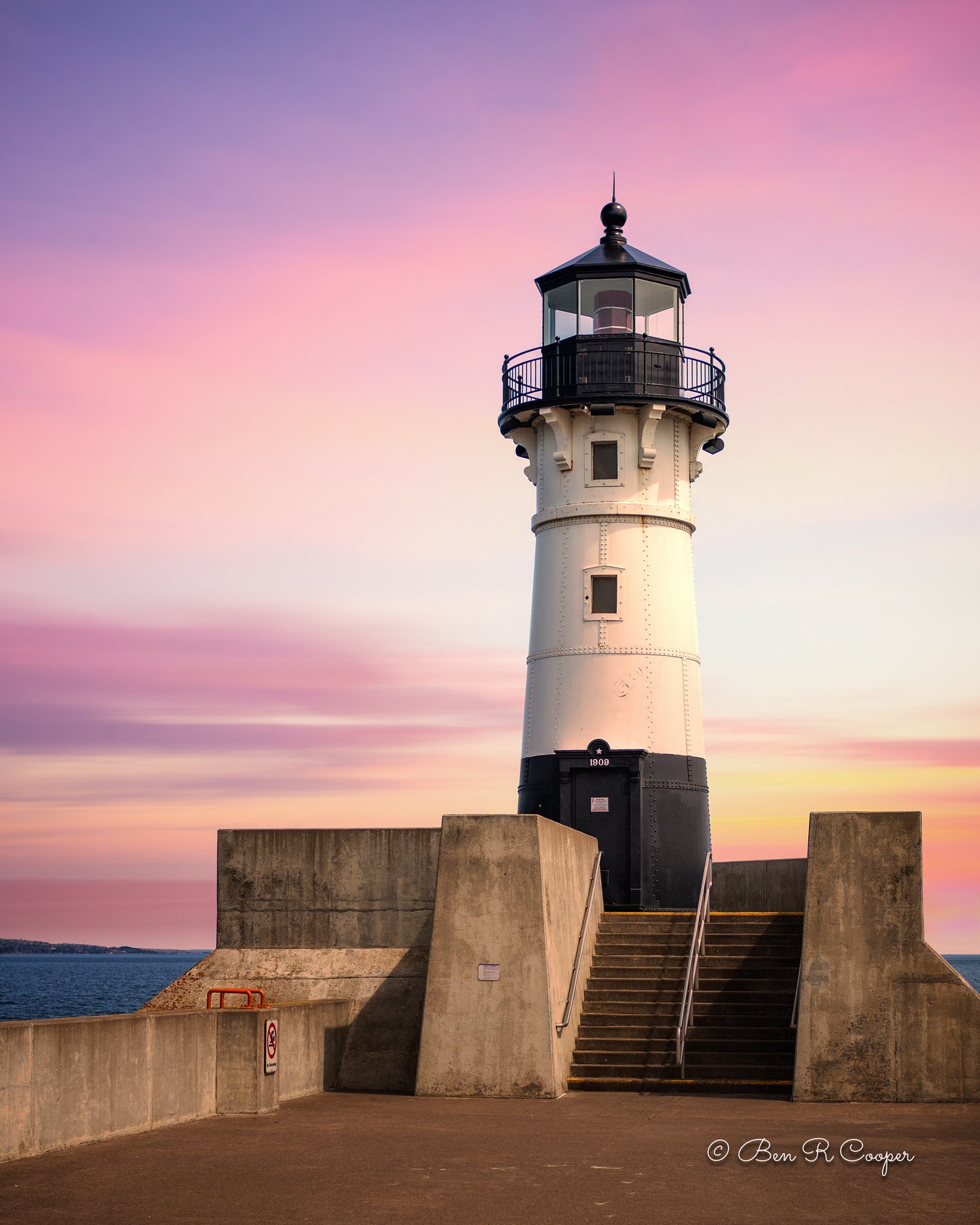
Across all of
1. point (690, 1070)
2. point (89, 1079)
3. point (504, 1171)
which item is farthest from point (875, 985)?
point (89, 1079)

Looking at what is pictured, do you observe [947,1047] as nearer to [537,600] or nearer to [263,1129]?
[263,1129]

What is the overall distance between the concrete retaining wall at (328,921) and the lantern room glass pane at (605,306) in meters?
9.47

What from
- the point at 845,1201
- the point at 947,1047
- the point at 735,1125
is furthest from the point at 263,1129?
the point at 947,1047

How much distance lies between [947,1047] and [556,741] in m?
8.36

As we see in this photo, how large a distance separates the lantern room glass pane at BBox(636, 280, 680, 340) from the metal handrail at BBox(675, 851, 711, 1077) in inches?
348

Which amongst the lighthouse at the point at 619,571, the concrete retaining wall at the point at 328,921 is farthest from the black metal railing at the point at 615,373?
the concrete retaining wall at the point at 328,921

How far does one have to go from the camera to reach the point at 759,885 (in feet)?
70.6

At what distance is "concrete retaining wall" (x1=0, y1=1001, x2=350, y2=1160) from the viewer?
11.0m

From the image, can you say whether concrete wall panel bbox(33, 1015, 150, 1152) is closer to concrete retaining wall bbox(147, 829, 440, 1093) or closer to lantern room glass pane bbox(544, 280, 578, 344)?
concrete retaining wall bbox(147, 829, 440, 1093)

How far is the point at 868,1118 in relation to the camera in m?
13.4

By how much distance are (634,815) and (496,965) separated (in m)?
6.21

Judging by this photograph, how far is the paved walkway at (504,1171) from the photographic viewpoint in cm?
927

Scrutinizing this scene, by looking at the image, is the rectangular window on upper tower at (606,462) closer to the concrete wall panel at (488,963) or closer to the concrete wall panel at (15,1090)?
the concrete wall panel at (488,963)

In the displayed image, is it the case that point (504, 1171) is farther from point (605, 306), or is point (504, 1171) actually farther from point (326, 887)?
point (605, 306)
